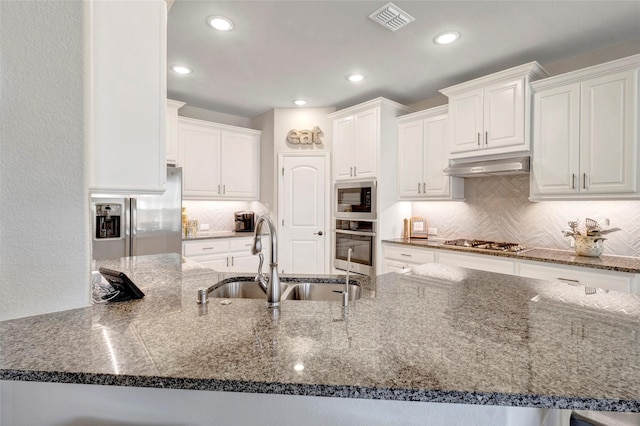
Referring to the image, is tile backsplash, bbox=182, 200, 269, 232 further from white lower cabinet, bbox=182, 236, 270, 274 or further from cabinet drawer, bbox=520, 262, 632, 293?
cabinet drawer, bbox=520, 262, 632, 293

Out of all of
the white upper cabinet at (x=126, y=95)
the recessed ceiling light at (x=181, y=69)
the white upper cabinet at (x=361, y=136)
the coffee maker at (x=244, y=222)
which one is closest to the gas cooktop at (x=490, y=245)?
the white upper cabinet at (x=361, y=136)

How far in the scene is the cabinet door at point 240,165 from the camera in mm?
4395

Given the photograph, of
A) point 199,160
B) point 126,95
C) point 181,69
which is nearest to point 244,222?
point 199,160

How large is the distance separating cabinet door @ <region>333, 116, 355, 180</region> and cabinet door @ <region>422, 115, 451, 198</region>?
0.86 m

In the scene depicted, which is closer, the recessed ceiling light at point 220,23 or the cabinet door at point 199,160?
the recessed ceiling light at point 220,23

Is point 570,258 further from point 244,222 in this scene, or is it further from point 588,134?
point 244,222

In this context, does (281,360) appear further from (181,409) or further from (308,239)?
(308,239)

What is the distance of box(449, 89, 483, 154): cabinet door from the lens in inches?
120

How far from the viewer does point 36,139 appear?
1.07 m

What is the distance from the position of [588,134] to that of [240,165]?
3.75 metres

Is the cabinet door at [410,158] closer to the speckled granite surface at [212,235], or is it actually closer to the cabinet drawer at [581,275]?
the cabinet drawer at [581,275]

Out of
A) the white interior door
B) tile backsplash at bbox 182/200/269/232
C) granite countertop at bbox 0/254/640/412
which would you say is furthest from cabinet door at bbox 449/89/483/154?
tile backsplash at bbox 182/200/269/232

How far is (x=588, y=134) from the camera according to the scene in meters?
2.52

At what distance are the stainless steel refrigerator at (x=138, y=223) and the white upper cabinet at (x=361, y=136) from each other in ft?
6.28
